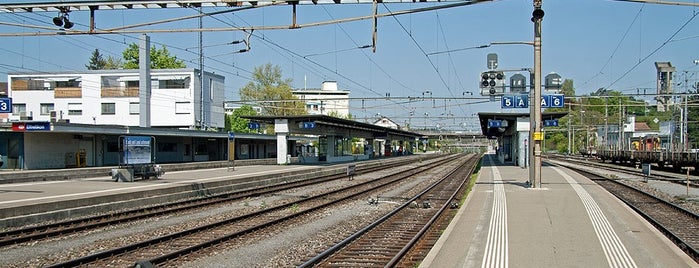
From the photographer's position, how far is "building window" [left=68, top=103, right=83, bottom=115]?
61.9 meters

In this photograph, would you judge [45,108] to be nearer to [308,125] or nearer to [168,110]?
[168,110]

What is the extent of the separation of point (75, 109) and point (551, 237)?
59.5 metres

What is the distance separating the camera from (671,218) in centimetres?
1589

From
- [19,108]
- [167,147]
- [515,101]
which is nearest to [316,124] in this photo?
[167,147]

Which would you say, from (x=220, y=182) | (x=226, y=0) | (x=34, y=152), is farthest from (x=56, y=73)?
(x=226, y=0)

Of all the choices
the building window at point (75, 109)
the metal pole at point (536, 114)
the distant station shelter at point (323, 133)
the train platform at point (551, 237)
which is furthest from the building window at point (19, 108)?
the train platform at point (551, 237)

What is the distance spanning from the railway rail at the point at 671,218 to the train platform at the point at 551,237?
1.04 feet

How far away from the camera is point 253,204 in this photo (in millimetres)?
20328

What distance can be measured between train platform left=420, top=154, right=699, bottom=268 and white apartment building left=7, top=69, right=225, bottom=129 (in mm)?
47185

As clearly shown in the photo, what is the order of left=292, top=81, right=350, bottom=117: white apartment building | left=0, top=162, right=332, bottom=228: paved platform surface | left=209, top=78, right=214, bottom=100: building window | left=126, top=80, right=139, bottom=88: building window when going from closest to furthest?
left=0, top=162, right=332, bottom=228: paved platform surface → left=126, top=80, right=139, bottom=88: building window → left=209, top=78, right=214, bottom=100: building window → left=292, top=81, right=350, bottom=117: white apartment building

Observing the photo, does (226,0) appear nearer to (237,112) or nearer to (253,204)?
(253,204)

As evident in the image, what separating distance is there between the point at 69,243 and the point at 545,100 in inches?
1022

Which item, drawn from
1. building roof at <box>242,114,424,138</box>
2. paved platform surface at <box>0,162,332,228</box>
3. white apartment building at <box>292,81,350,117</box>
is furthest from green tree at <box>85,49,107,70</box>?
paved platform surface at <box>0,162,332,228</box>

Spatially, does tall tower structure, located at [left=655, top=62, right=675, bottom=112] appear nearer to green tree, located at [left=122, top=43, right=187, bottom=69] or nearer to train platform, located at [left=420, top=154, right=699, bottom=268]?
train platform, located at [left=420, top=154, right=699, bottom=268]
